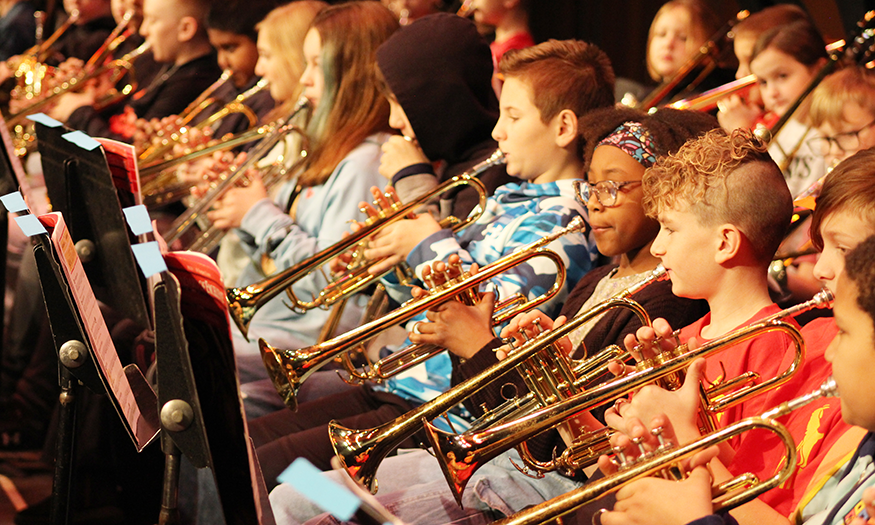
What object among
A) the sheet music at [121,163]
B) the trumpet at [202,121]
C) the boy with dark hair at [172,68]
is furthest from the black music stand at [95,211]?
the boy with dark hair at [172,68]

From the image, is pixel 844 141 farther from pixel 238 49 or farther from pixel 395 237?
pixel 238 49

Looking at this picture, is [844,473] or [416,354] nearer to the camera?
[844,473]

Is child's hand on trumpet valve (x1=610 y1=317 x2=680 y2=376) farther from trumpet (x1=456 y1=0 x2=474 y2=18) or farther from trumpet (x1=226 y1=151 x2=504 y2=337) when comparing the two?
trumpet (x1=456 y1=0 x2=474 y2=18)

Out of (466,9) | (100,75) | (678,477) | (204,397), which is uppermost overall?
(100,75)

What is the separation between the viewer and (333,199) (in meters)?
2.75

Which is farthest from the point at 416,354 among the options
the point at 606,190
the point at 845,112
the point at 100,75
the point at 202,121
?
the point at 100,75

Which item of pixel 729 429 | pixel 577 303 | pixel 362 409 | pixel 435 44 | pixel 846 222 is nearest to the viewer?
pixel 729 429

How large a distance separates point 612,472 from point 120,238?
1104 mm

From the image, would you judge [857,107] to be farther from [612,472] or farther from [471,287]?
[612,472]

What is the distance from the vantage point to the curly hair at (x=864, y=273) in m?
0.94

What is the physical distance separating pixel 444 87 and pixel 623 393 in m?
1.48

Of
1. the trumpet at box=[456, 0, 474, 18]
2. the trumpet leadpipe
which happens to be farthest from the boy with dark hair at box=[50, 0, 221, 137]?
the trumpet leadpipe

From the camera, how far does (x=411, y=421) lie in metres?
1.47

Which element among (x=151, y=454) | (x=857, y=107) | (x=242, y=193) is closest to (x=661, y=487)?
(x=151, y=454)
